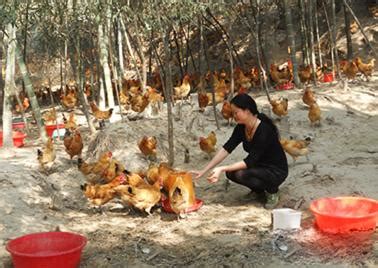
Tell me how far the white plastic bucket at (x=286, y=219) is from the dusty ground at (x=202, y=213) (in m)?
0.09

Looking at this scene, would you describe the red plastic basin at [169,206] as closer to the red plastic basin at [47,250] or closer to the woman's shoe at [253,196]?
the woman's shoe at [253,196]

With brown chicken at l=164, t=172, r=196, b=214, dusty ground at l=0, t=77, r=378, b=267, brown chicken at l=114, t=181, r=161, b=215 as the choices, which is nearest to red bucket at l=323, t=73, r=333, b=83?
dusty ground at l=0, t=77, r=378, b=267

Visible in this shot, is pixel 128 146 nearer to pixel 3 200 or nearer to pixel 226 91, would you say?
pixel 3 200

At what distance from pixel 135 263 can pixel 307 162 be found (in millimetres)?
3369

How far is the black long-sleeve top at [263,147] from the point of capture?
5.23 m

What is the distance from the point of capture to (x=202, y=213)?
5.50 metres

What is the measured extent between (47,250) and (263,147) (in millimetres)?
2326

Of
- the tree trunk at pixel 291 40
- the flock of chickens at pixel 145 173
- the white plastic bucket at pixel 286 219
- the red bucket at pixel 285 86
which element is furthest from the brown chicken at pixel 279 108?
the white plastic bucket at pixel 286 219

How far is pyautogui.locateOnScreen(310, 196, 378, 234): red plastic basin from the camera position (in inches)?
173

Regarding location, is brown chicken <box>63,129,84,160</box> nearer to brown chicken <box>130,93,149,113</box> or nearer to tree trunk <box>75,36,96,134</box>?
tree trunk <box>75,36,96,134</box>

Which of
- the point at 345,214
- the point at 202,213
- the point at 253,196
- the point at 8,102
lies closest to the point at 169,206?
the point at 202,213

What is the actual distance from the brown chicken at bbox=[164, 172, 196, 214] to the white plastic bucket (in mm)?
968

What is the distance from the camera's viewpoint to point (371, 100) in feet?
33.3

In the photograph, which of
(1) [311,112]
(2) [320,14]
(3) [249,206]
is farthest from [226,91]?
(2) [320,14]
